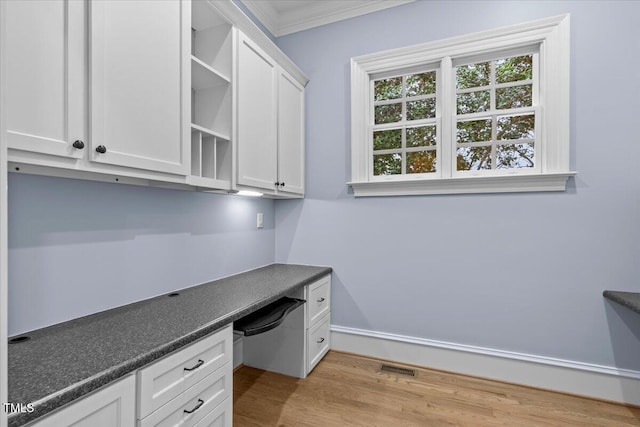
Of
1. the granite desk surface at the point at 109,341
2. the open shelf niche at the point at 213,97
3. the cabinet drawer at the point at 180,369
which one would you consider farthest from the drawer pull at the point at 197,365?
the open shelf niche at the point at 213,97

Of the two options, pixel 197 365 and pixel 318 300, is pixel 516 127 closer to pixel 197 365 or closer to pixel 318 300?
pixel 318 300

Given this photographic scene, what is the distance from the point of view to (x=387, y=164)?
262 cm

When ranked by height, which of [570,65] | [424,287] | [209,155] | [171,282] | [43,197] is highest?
[570,65]

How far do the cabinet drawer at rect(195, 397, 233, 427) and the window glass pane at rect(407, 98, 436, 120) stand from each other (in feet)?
7.71

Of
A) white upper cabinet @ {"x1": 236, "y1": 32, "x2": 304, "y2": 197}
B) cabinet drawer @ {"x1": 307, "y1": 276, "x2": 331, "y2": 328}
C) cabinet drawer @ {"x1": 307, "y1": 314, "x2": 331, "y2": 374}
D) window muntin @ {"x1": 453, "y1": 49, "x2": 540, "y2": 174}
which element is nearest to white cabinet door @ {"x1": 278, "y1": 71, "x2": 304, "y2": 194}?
white upper cabinet @ {"x1": 236, "y1": 32, "x2": 304, "y2": 197}

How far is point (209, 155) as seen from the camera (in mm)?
1842

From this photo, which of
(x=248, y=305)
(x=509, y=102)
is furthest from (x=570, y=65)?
(x=248, y=305)

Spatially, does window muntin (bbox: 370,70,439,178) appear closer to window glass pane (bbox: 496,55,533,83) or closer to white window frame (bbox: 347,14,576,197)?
white window frame (bbox: 347,14,576,197)

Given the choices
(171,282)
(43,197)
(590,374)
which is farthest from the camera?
(590,374)

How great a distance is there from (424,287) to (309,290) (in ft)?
3.02

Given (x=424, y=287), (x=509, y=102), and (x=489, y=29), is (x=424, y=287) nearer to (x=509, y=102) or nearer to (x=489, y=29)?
(x=509, y=102)

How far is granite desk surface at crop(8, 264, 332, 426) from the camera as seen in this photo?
2.63ft

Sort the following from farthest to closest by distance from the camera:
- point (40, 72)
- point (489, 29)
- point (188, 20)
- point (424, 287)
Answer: point (424, 287), point (489, 29), point (188, 20), point (40, 72)

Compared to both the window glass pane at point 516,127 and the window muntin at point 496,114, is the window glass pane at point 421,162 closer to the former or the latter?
the window muntin at point 496,114
